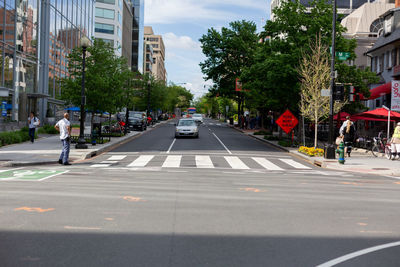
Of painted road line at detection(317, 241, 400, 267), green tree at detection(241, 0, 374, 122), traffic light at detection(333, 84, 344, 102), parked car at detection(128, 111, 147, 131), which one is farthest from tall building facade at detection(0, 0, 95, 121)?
painted road line at detection(317, 241, 400, 267)

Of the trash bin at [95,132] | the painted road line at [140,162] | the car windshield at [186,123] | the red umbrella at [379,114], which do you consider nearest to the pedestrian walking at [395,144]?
the red umbrella at [379,114]

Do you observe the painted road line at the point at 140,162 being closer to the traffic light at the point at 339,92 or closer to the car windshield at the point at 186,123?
the traffic light at the point at 339,92

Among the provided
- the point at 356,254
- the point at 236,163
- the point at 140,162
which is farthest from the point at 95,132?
the point at 356,254

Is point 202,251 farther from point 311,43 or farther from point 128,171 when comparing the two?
point 311,43

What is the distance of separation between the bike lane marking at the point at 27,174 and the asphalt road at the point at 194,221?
25 centimetres

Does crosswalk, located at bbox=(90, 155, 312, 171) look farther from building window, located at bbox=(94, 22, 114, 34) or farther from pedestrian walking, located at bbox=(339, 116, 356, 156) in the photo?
building window, located at bbox=(94, 22, 114, 34)

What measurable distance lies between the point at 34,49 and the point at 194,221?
36.9 m

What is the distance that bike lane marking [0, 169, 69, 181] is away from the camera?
39.2 ft

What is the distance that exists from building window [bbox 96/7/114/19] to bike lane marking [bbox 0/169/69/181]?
73.3 metres

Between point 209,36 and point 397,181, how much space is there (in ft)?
171

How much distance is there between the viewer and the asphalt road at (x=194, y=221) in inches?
209

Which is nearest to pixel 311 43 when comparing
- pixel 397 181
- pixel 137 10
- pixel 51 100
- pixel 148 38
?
pixel 397 181

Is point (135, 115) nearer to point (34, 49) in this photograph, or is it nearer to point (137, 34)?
point (34, 49)

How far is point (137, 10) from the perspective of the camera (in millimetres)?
110250
